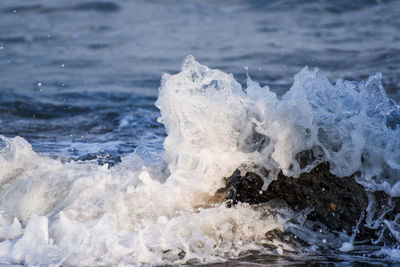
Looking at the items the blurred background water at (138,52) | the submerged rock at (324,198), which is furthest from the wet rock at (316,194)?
the blurred background water at (138,52)

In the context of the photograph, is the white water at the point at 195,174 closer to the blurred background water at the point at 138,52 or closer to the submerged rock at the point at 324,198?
the submerged rock at the point at 324,198

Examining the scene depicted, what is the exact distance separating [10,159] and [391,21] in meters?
9.79

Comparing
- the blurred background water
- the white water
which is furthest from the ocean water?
the blurred background water

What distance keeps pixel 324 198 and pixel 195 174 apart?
0.78 meters

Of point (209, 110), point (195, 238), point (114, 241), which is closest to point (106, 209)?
point (114, 241)

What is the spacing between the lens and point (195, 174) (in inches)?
149

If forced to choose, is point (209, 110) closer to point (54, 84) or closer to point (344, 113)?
point (344, 113)

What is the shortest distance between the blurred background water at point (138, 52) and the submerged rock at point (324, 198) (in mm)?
1853

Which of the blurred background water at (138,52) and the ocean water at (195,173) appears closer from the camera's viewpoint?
the ocean water at (195,173)

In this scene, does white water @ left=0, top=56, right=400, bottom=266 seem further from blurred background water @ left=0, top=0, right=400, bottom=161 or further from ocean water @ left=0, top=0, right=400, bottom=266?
blurred background water @ left=0, top=0, right=400, bottom=161

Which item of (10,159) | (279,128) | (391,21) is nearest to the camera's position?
(279,128)

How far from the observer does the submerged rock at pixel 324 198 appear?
361 centimetres

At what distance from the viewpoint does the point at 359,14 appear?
526 inches

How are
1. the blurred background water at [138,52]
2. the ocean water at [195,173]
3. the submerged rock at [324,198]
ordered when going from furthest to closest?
1. the blurred background water at [138,52]
2. the submerged rock at [324,198]
3. the ocean water at [195,173]
